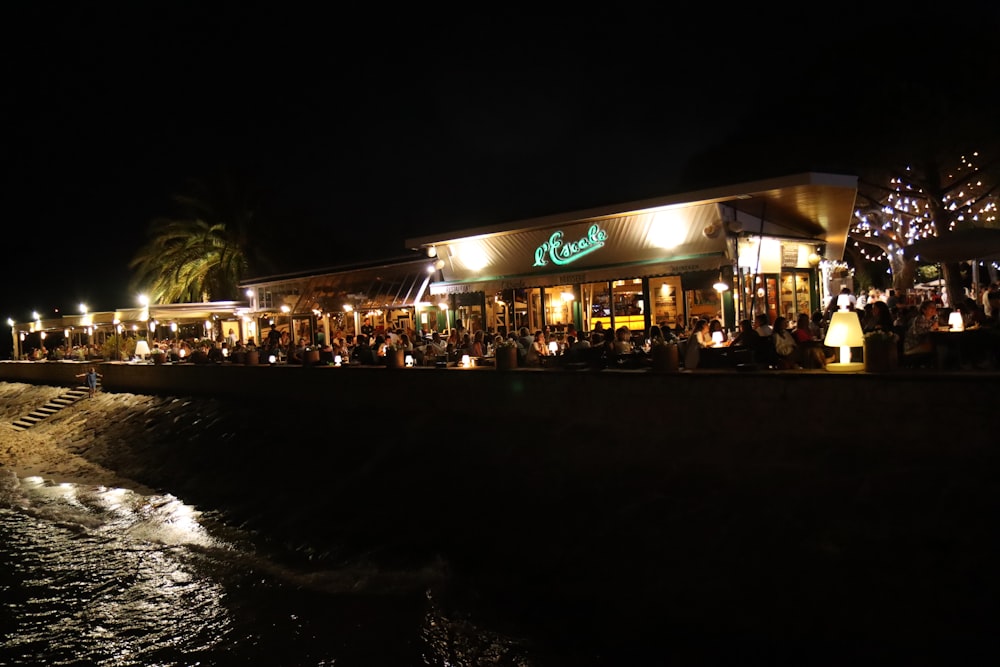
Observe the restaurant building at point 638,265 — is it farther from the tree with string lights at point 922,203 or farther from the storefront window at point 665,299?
the tree with string lights at point 922,203

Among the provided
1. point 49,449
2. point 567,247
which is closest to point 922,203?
point 567,247

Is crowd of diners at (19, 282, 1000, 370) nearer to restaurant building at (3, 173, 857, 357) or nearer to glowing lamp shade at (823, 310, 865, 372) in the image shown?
glowing lamp shade at (823, 310, 865, 372)

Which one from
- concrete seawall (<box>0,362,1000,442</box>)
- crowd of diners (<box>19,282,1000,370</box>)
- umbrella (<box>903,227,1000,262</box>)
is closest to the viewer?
concrete seawall (<box>0,362,1000,442</box>)

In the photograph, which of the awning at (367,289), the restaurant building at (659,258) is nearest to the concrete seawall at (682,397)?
the restaurant building at (659,258)

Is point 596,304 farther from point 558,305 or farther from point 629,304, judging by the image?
point 558,305

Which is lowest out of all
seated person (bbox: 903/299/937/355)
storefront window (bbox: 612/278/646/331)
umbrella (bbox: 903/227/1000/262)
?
seated person (bbox: 903/299/937/355)

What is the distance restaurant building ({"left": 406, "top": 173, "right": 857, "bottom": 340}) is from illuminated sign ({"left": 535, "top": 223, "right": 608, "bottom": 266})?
0.03 meters

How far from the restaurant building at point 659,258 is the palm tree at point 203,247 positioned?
19.2 meters

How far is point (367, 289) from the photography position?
88.4ft

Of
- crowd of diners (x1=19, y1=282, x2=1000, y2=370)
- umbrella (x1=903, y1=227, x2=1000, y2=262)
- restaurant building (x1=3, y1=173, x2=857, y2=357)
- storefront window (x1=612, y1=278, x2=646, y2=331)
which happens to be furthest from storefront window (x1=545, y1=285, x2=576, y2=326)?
umbrella (x1=903, y1=227, x2=1000, y2=262)

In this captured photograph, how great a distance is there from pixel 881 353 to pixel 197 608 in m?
10.1

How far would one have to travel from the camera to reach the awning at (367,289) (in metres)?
25.0

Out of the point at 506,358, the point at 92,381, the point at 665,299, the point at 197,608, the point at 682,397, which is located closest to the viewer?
the point at 197,608

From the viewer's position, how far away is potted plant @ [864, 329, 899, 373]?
385 inches
